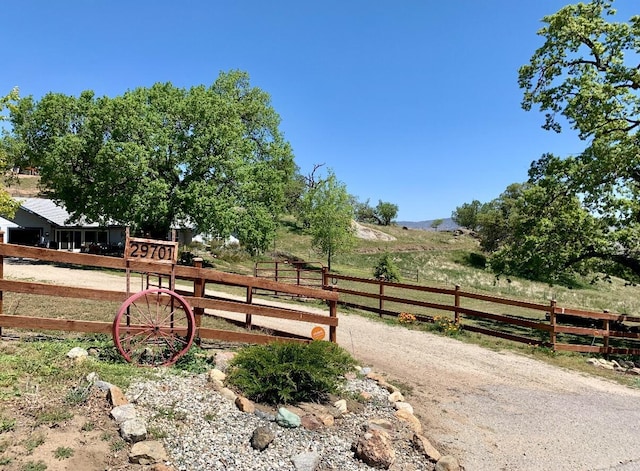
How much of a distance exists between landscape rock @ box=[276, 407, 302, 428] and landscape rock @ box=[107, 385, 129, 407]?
1.49 m

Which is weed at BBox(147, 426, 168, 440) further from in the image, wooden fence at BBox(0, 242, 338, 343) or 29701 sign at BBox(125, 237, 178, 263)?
29701 sign at BBox(125, 237, 178, 263)

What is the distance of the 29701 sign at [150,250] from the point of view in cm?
571

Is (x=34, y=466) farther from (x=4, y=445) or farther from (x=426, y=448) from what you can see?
(x=426, y=448)

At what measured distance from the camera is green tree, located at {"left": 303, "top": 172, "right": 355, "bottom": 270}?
3559 cm

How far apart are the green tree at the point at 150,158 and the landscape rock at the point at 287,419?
65.0 feet

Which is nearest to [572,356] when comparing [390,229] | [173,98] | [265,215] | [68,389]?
[68,389]

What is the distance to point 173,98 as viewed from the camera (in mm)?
25844

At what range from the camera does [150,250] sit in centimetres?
589

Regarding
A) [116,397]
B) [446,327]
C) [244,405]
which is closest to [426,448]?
[244,405]

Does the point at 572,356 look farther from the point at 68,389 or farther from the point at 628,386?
the point at 68,389

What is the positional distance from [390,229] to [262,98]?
31187mm

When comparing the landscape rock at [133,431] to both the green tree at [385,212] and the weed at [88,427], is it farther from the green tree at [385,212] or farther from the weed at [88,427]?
the green tree at [385,212]

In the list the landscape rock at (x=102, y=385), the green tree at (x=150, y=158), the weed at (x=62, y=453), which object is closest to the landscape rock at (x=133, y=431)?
→ the weed at (x=62, y=453)

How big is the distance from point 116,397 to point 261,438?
4.60 feet
